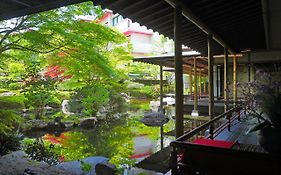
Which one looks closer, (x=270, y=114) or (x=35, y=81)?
(x=270, y=114)

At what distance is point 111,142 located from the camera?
35.8 feet

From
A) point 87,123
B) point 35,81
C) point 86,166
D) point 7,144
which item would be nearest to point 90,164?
point 86,166

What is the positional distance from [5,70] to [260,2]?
923cm

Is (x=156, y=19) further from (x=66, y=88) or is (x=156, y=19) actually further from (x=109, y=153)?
(x=66, y=88)

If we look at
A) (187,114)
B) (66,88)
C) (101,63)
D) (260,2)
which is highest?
(260,2)

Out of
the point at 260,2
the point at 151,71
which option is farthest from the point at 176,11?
the point at 151,71

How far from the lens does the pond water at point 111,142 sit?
890 cm

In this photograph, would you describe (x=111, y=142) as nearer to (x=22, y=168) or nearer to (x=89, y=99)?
(x=89, y=99)

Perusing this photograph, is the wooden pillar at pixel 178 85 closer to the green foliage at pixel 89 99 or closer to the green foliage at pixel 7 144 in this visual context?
the green foliage at pixel 7 144

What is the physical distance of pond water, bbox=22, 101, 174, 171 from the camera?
890cm

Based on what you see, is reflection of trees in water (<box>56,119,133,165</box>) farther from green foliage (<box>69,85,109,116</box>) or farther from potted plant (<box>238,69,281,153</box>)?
potted plant (<box>238,69,281,153</box>)

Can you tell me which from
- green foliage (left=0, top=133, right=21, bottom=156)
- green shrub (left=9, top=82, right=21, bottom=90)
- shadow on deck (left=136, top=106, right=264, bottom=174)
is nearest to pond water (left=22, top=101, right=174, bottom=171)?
shadow on deck (left=136, top=106, right=264, bottom=174)

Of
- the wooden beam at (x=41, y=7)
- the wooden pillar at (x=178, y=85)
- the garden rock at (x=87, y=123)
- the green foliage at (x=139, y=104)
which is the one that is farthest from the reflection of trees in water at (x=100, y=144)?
the green foliage at (x=139, y=104)

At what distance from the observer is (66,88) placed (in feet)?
40.5
